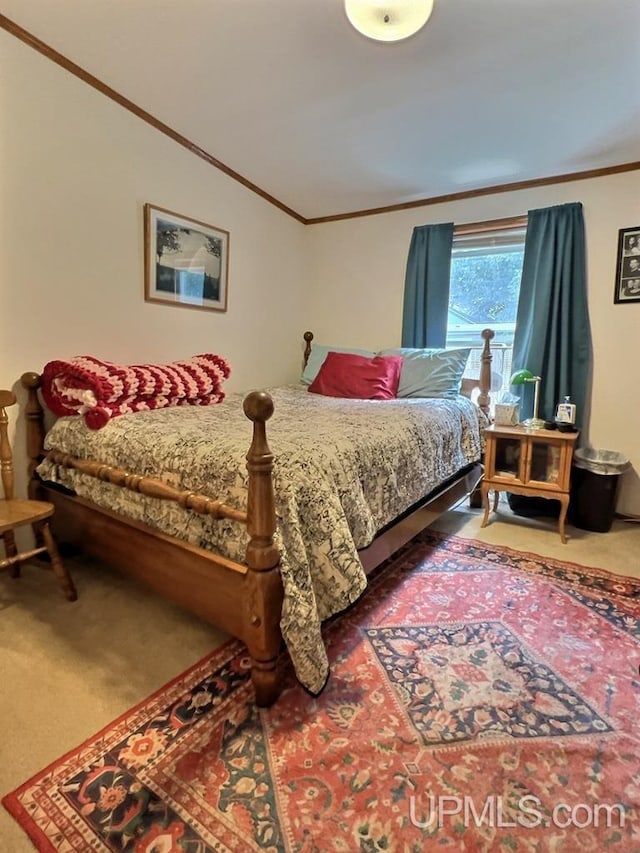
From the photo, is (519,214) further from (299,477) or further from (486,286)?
(299,477)

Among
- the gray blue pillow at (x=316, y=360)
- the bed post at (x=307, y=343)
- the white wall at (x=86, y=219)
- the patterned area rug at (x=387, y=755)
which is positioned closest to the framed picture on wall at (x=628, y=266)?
the gray blue pillow at (x=316, y=360)

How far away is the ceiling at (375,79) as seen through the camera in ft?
5.90

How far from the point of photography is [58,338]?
7.36 ft

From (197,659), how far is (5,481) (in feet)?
3.78

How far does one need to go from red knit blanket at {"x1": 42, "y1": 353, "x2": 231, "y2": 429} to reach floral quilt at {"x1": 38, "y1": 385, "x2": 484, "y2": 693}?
2.6 inches

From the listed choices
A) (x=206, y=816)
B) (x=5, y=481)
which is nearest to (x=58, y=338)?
(x=5, y=481)

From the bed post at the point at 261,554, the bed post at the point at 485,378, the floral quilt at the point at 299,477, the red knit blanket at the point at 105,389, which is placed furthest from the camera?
the bed post at the point at 485,378

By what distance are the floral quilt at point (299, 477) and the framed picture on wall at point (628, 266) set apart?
4.98 feet

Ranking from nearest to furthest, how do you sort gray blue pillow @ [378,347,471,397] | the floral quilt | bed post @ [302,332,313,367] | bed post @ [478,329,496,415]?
the floral quilt, gray blue pillow @ [378,347,471,397], bed post @ [478,329,496,415], bed post @ [302,332,313,367]

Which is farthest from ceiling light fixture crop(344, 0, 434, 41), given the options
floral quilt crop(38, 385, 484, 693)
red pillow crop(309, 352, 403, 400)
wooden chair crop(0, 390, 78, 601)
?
wooden chair crop(0, 390, 78, 601)

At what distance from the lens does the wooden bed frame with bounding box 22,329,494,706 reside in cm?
125

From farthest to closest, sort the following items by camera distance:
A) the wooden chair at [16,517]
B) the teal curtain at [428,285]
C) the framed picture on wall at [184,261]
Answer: the teal curtain at [428,285] → the framed picture on wall at [184,261] → the wooden chair at [16,517]

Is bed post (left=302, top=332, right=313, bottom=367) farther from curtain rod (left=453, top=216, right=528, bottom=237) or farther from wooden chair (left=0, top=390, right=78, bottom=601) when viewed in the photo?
wooden chair (left=0, top=390, right=78, bottom=601)

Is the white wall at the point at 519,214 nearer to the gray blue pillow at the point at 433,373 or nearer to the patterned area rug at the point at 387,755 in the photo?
the gray blue pillow at the point at 433,373
